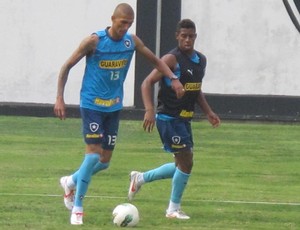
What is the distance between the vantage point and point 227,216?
1123 cm

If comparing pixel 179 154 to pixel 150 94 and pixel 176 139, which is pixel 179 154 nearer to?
pixel 176 139

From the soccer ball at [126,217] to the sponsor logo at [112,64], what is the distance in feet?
4.22

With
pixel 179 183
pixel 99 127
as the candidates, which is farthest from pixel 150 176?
pixel 99 127

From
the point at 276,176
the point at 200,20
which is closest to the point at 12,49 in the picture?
the point at 200,20

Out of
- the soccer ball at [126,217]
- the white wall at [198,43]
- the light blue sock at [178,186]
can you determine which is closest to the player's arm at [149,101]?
the light blue sock at [178,186]

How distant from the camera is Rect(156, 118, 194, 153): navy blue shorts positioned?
11.1m

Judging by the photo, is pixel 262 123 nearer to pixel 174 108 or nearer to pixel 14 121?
pixel 14 121

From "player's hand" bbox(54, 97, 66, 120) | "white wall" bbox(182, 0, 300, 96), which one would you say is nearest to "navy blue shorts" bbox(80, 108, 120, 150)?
"player's hand" bbox(54, 97, 66, 120)

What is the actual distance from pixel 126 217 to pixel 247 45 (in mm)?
13175

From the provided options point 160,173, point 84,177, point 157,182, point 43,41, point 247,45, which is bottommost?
point 43,41

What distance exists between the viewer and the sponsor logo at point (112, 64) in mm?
10664

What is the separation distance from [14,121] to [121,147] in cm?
501

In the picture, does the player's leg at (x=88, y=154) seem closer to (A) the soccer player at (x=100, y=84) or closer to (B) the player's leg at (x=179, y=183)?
(A) the soccer player at (x=100, y=84)

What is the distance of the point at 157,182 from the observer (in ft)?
46.5
